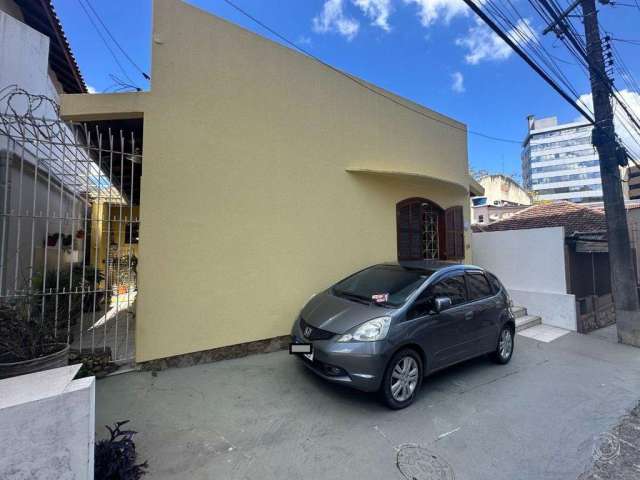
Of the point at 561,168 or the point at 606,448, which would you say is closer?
the point at 606,448

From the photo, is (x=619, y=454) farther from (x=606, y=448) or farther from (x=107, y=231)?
(x=107, y=231)

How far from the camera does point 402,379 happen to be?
329 centimetres

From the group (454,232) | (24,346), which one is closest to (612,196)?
(454,232)

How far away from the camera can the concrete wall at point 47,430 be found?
5.34 feet

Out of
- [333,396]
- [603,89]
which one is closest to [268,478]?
[333,396]

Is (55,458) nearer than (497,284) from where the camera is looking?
Yes

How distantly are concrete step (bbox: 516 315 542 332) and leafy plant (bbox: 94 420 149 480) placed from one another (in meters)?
7.11

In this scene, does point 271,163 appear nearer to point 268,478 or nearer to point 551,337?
point 268,478

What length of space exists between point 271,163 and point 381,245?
9.07 feet

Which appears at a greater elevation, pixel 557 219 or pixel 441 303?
pixel 557 219

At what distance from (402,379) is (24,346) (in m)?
3.54

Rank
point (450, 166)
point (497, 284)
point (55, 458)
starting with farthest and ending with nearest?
point (450, 166) → point (497, 284) → point (55, 458)

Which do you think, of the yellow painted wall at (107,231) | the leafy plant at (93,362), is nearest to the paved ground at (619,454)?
the leafy plant at (93,362)

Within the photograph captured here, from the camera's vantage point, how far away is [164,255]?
12.9 feet
